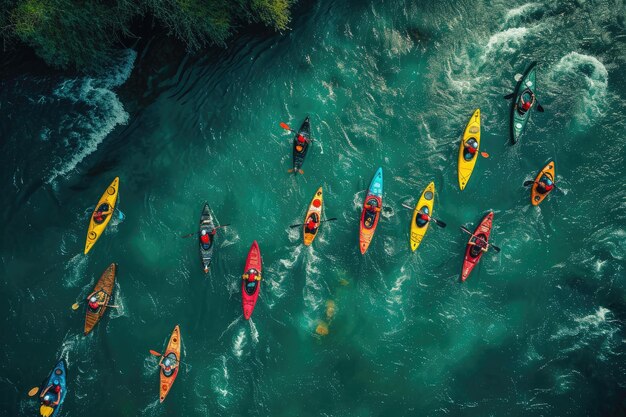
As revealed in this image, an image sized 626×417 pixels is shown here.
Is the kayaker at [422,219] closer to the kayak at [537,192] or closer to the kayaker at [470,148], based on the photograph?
the kayaker at [470,148]

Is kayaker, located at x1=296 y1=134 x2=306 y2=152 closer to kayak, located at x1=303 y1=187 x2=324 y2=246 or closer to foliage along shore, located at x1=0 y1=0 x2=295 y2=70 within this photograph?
kayak, located at x1=303 y1=187 x2=324 y2=246

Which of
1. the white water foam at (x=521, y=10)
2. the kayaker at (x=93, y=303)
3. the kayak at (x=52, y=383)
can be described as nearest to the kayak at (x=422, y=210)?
the white water foam at (x=521, y=10)

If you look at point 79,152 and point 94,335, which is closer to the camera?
point 94,335

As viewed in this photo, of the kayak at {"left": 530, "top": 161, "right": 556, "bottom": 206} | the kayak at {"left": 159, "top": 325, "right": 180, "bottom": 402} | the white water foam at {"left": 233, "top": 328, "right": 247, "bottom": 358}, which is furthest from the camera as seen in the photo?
the kayak at {"left": 530, "top": 161, "right": 556, "bottom": 206}

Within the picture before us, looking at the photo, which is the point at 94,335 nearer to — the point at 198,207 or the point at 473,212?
the point at 198,207

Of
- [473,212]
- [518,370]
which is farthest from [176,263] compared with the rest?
[518,370]

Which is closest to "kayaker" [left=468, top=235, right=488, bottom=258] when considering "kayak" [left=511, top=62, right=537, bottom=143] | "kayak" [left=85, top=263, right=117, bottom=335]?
"kayak" [left=511, top=62, right=537, bottom=143]

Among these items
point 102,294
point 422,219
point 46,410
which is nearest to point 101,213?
point 102,294

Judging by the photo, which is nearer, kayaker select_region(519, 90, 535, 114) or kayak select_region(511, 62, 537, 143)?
kayaker select_region(519, 90, 535, 114)
